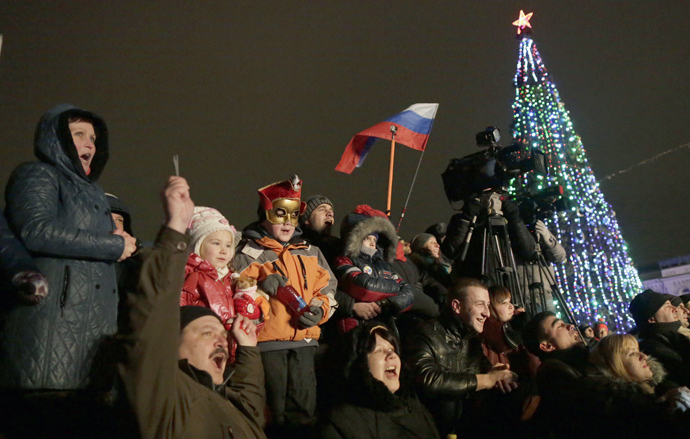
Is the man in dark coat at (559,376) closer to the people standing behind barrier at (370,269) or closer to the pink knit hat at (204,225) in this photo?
the people standing behind barrier at (370,269)

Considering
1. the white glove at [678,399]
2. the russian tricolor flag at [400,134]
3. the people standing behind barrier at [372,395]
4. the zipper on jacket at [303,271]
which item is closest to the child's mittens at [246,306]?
the zipper on jacket at [303,271]

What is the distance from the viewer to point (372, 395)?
294 centimetres

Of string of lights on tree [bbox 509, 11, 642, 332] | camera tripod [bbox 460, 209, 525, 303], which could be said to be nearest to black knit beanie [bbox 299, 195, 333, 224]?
camera tripod [bbox 460, 209, 525, 303]

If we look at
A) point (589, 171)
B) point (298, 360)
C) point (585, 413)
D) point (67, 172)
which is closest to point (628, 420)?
point (585, 413)

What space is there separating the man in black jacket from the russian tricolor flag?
396 centimetres

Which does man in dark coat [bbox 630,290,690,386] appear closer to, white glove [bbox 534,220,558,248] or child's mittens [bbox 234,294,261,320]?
white glove [bbox 534,220,558,248]

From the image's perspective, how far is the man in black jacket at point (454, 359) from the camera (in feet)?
11.3

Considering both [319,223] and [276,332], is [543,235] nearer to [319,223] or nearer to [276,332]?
[319,223]

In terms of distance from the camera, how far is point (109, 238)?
259cm

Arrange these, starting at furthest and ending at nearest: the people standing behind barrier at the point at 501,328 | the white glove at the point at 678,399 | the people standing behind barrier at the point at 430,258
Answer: the people standing behind barrier at the point at 430,258
the people standing behind barrier at the point at 501,328
the white glove at the point at 678,399

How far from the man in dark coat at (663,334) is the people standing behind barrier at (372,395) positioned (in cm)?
216

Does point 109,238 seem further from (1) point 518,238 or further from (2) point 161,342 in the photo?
(1) point 518,238

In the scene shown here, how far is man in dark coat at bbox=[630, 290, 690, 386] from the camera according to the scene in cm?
406

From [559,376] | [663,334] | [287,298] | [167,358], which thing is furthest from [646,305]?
[167,358]
